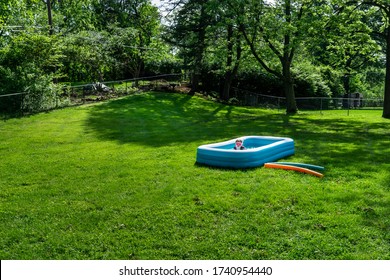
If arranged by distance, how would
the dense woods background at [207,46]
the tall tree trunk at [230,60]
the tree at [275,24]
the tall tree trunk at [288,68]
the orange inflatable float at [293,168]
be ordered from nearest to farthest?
the orange inflatable float at [293,168], the dense woods background at [207,46], the tree at [275,24], the tall tree trunk at [288,68], the tall tree trunk at [230,60]

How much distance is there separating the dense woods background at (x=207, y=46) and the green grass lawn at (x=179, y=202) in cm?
770

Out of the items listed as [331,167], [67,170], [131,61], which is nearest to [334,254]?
[331,167]

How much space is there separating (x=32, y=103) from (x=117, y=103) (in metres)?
5.37

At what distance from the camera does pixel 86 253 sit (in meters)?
4.87

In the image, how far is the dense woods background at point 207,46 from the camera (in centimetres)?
1859

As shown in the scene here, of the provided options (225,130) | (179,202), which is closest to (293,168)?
(179,202)

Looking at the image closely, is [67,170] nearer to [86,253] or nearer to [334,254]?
[86,253]

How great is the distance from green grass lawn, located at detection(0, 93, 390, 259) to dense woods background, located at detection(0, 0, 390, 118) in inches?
303

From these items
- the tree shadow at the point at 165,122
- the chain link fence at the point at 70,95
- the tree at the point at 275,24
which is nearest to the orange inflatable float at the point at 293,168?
the tree shadow at the point at 165,122

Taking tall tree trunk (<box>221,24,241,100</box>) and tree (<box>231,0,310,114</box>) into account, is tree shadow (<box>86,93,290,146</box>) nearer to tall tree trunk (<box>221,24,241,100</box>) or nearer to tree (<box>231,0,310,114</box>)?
tall tree trunk (<box>221,24,241,100</box>)

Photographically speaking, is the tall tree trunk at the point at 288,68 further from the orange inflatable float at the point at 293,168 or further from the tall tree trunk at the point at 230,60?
the orange inflatable float at the point at 293,168

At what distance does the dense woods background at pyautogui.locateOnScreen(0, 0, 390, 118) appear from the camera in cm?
1859

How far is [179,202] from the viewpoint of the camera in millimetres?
6473

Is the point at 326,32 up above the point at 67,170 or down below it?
above
